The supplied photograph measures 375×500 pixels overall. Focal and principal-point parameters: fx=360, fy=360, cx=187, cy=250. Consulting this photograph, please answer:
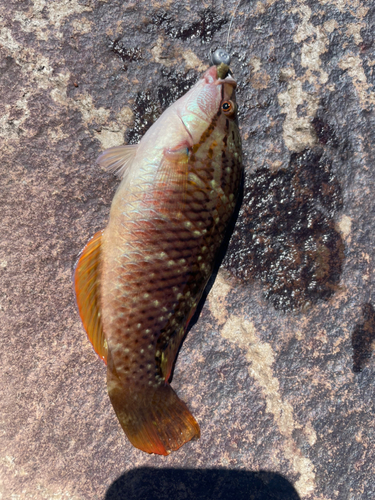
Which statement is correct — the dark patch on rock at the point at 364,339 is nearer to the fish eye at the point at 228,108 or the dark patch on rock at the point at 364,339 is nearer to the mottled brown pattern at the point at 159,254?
the mottled brown pattern at the point at 159,254

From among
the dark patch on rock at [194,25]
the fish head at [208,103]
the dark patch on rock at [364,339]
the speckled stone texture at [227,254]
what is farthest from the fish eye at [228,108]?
the dark patch on rock at [364,339]

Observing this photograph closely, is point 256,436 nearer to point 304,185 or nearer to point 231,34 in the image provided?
point 304,185

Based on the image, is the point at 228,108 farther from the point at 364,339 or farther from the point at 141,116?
the point at 364,339

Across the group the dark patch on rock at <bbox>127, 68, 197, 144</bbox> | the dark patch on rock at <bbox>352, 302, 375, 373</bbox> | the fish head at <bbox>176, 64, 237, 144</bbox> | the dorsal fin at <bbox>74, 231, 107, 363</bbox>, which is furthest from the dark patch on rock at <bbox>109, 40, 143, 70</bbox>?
the dark patch on rock at <bbox>352, 302, 375, 373</bbox>

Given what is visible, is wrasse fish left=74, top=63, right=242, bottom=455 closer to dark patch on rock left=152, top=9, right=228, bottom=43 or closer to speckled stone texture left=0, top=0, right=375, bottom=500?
speckled stone texture left=0, top=0, right=375, bottom=500

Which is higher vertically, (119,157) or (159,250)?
(119,157)

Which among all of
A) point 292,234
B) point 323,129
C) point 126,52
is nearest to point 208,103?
point 126,52
